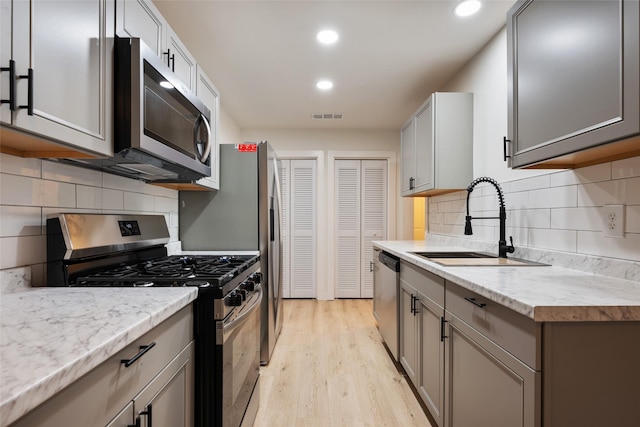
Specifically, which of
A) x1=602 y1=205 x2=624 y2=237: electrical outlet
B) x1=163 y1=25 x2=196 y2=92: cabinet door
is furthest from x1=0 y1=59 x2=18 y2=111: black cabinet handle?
x1=602 y1=205 x2=624 y2=237: electrical outlet

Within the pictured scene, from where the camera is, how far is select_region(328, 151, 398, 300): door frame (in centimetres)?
448

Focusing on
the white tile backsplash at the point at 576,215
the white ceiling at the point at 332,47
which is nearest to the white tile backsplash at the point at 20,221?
the white ceiling at the point at 332,47

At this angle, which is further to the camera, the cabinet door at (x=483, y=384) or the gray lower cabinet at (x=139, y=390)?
the cabinet door at (x=483, y=384)

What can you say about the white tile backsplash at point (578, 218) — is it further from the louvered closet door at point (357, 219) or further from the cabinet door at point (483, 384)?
the louvered closet door at point (357, 219)

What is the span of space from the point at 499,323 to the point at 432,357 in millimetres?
759

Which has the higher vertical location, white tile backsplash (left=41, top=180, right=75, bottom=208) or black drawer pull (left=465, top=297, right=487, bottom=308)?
white tile backsplash (left=41, top=180, right=75, bottom=208)

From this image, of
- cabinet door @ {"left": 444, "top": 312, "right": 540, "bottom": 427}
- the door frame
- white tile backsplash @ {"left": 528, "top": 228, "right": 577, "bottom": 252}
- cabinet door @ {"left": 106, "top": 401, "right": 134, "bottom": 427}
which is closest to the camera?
cabinet door @ {"left": 106, "top": 401, "right": 134, "bottom": 427}

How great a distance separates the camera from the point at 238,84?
9.97 ft

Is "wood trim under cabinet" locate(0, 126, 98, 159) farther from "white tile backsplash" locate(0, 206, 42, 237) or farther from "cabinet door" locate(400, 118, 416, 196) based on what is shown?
"cabinet door" locate(400, 118, 416, 196)

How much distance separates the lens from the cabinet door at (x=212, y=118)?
82.7 inches

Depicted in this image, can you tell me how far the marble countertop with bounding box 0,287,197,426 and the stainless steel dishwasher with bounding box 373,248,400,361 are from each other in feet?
5.44

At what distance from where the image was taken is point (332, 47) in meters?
2.37

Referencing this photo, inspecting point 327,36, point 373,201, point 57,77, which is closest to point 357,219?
point 373,201

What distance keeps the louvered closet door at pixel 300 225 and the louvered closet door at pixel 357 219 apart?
364 millimetres
